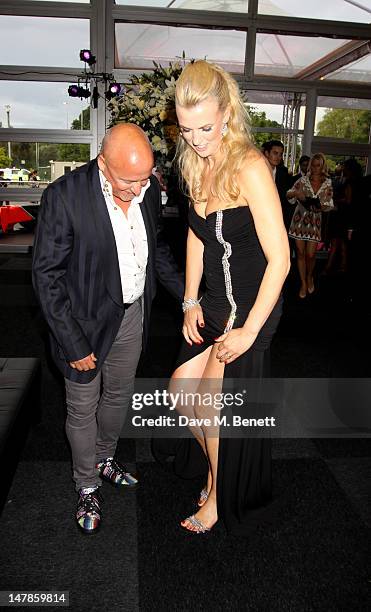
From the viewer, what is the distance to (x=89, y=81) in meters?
9.15

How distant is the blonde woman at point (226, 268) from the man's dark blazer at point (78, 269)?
0.30m


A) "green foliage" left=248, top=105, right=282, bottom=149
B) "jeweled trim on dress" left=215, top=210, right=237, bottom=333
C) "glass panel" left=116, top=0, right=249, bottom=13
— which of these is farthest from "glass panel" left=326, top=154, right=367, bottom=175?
"jeweled trim on dress" left=215, top=210, right=237, bottom=333

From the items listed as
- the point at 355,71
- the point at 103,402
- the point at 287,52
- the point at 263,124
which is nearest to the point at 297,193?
the point at 263,124

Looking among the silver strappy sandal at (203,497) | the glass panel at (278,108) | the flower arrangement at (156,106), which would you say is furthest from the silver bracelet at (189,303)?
the glass panel at (278,108)

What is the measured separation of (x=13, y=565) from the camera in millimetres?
1938

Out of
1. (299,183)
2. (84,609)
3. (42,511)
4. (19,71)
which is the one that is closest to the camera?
(84,609)

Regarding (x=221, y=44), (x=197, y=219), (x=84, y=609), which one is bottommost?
(x=84, y=609)

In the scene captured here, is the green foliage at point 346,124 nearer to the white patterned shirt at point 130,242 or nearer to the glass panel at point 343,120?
the glass panel at point 343,120

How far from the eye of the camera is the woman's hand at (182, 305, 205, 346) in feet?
6.85

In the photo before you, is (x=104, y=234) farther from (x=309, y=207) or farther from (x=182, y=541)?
(x=309, y=207)

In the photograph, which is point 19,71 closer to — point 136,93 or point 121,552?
point 136,93

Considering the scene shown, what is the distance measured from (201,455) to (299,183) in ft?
15.2

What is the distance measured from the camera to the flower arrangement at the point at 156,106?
430cm

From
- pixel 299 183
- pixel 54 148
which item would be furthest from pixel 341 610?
pixel 54 148
